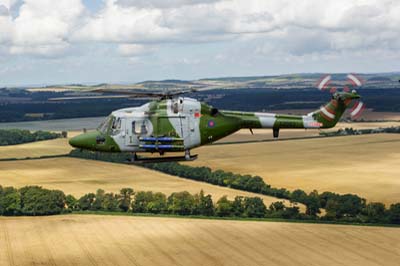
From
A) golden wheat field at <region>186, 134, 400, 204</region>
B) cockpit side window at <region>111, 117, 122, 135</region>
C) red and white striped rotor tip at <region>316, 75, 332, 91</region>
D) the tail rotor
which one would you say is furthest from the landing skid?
golden wheat field at <region>186, 134, 400, 204</region>

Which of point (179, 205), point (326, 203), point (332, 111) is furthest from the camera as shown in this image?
point (179, 205)

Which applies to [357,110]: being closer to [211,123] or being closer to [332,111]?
[332,111]

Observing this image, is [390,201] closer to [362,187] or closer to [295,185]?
[362,187]

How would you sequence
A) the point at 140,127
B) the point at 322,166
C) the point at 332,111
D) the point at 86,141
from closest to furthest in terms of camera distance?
1. the point at 140,127
2. the point at 86,141
3. the point at 332,111
4. the point at 322,166

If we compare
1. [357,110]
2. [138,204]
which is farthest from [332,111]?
[138,204]

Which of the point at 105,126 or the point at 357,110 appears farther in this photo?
the point at 105,126

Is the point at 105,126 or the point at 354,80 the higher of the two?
the point at 354,80

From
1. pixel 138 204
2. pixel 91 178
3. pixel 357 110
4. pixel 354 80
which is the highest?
pixel 354 80

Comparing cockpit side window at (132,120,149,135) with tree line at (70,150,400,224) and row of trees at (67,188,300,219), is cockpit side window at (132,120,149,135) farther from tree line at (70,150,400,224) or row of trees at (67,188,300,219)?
row of trees at (67,188,300,219)
